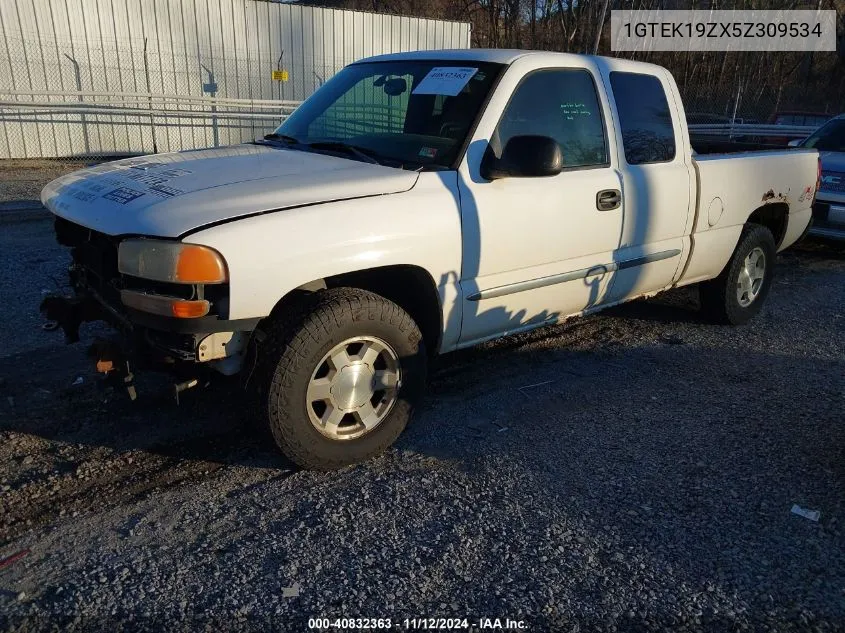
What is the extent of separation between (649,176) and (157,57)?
1431cm

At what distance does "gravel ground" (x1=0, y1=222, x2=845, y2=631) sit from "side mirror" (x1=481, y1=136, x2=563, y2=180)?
4.53 ft

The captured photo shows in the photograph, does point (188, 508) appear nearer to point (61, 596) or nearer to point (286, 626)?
point (61, 596)

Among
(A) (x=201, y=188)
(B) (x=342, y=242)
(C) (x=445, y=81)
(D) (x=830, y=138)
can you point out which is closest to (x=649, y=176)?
(C) (x=445, y=81)

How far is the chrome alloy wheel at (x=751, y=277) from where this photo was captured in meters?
5.57

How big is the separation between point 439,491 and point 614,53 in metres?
31.9

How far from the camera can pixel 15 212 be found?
8680mm

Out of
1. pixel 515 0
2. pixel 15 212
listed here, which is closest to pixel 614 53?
pixel 515 0

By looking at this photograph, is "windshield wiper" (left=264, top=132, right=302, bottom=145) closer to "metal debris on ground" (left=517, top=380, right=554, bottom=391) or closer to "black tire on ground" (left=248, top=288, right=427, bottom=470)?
"black tire on ground" (left=248, top=288, right=427, bottom=470)

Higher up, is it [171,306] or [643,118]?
[643,118]

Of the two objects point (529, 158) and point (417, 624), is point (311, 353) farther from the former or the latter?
point (529, 158)

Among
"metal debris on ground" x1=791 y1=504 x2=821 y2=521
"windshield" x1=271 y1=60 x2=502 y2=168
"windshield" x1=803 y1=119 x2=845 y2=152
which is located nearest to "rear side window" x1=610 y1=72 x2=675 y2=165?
"windshield" x1=271 y1=60 x2=502 y2=168

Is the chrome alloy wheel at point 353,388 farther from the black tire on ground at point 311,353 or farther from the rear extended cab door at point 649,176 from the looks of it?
the rear extended cab door at point 649,176

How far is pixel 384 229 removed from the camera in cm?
319

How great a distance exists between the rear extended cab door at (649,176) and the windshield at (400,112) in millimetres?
1053
